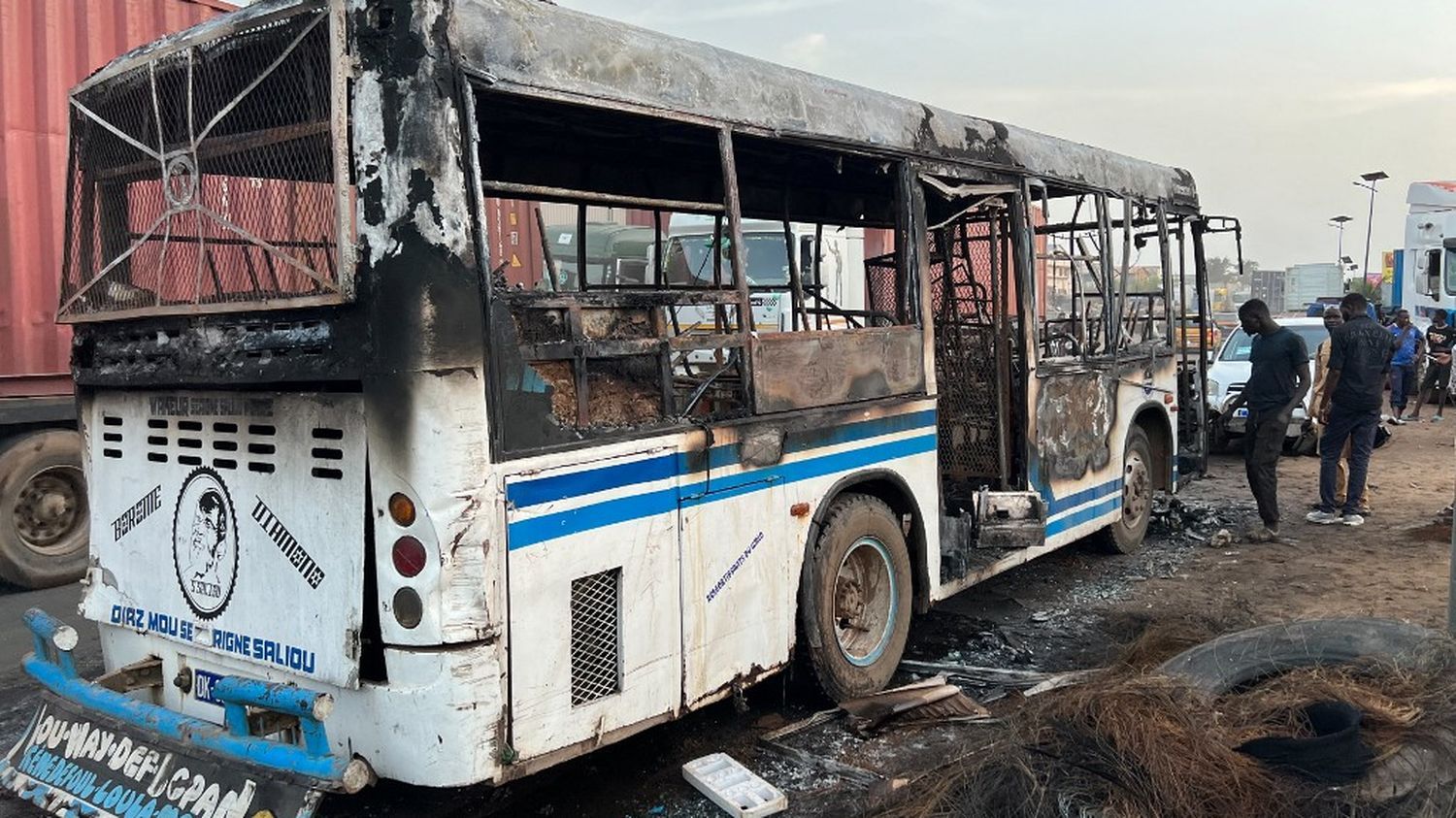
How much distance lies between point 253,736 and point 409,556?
81 cm

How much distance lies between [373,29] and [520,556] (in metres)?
1.58

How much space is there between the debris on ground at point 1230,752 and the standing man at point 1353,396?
19.5 feet

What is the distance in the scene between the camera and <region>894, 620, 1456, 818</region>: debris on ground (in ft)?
10.2

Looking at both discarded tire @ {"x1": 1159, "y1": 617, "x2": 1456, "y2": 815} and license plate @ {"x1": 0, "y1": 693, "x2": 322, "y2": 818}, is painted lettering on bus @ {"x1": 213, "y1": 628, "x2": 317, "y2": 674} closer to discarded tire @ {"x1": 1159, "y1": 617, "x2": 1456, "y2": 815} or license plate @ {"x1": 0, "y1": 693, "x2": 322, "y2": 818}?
license plate @ {"x1": 0, "y1": 693, "x2": 322, "y2": 818}

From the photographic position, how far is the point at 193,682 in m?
3.83

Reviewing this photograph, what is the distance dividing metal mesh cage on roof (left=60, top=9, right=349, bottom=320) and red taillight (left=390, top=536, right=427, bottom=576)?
2.36 feet

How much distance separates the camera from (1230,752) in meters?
3.22

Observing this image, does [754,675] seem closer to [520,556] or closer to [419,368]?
[520,556]

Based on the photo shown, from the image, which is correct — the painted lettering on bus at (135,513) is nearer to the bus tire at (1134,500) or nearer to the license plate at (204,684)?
the license plate at (204,684)

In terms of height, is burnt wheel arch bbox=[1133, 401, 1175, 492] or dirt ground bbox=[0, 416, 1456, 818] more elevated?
burnt wheel arch bbox=[1133, 401, 1175, 492]

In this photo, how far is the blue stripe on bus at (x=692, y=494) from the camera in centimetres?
337

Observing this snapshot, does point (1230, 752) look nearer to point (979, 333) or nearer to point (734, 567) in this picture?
point (734, 567)

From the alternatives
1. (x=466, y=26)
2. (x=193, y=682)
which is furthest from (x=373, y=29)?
(x=193, y=682)

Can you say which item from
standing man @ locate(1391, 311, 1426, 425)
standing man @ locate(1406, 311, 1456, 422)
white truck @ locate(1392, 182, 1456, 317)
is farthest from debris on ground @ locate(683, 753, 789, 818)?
white truck @ locate(1392, 182, 1456, 317)
